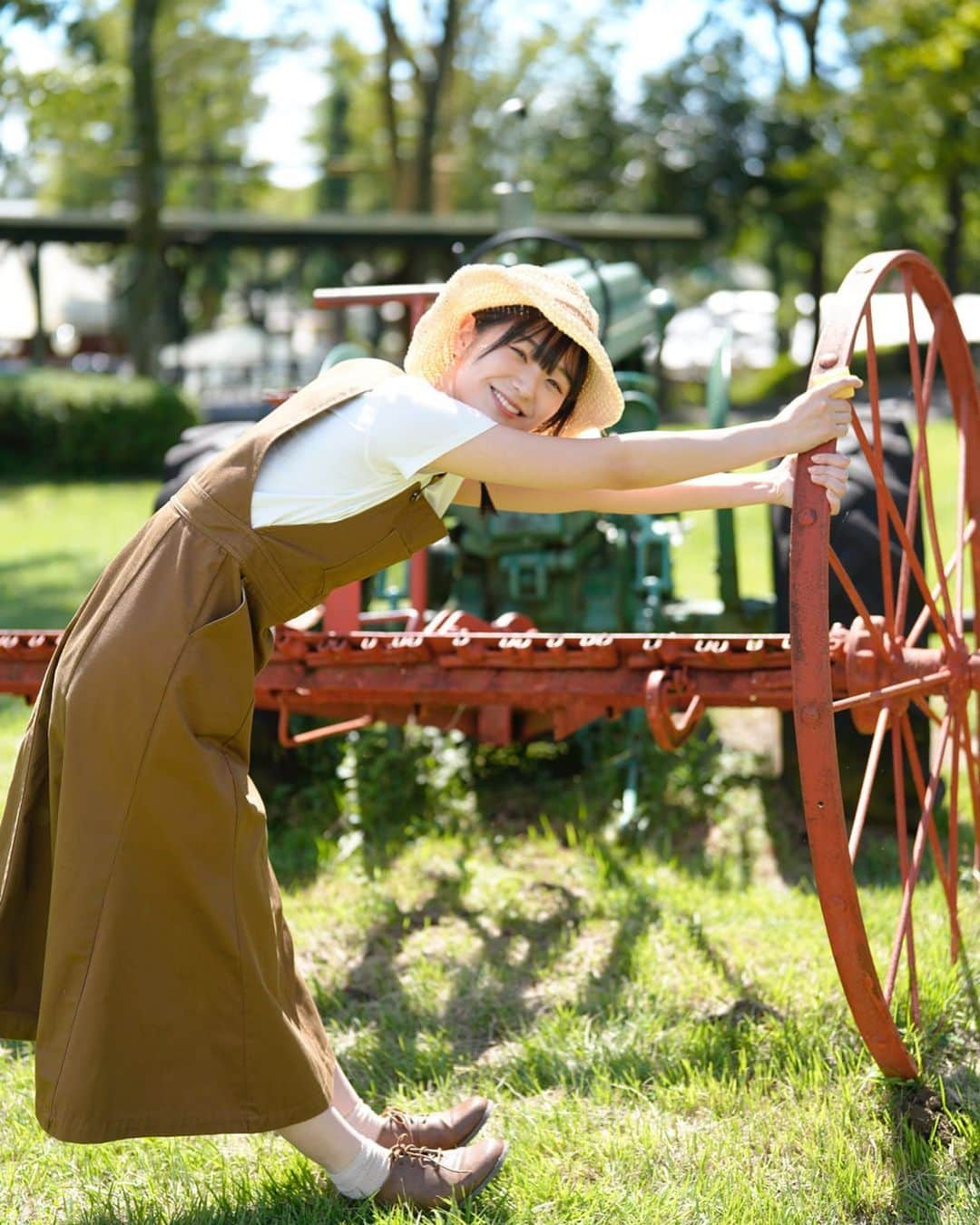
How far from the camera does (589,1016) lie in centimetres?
277

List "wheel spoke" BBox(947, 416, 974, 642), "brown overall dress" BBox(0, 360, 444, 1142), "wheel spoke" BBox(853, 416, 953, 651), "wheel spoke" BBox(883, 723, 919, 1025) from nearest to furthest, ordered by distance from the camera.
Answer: "brown overall dress" BBox(0, 360, 444, 1142) < "wheel spoke" BBox(883, 723, 919, 1025) < "wheel spoke" BBox(853, 416, 953, 651) < "wheel spoke" BBox(947, 416, 974, 642)

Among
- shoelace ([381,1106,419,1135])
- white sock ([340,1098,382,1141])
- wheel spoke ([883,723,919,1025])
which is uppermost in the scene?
wheel spoke ([883,723,919,1025])

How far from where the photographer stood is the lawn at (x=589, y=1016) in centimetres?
220

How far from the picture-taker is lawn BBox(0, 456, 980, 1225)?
2.20 metres

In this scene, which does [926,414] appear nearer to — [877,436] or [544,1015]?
[877,436]

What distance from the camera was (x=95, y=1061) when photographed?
1904 millimetres

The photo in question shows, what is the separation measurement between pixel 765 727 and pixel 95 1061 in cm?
300

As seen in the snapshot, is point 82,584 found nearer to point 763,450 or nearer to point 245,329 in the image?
point 763,450

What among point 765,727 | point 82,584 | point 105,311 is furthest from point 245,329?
point 765,727

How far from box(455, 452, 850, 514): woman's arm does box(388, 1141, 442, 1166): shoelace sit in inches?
40.9

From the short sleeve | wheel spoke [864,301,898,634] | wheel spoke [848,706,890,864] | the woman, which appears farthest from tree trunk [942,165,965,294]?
the short sleeve

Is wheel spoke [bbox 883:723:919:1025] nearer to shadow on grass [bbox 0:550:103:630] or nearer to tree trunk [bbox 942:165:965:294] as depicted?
shadow on grass [bbox 0:550:103:630]

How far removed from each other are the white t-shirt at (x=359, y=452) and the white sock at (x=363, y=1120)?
0.94m

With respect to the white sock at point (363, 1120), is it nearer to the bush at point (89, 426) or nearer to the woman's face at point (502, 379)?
the woman's face at point (502, 379)
